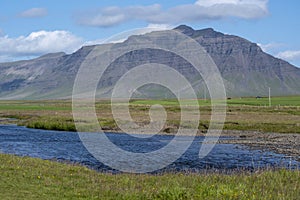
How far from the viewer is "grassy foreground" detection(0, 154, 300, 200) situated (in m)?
18.4

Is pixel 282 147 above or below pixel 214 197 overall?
below

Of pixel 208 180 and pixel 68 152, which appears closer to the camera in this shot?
pixel 208 180

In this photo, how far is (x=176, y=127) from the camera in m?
75.5

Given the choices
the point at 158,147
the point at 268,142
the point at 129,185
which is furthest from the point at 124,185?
the point at 268,142

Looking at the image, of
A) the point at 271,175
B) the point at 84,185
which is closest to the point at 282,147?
the point at 271,175

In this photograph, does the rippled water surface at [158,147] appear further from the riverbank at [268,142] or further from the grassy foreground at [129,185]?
the grassy foreground at [129,185]

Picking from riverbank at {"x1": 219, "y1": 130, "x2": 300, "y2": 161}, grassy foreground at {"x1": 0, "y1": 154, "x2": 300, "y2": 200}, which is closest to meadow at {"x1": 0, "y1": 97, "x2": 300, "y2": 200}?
grassy foreground at {"x1": 0, "y1": 154, "x2": 300, "y2": 200}

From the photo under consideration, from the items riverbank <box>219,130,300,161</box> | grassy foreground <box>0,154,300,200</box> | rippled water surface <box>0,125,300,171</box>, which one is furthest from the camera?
riverbank <box>219,130,300,161</box>

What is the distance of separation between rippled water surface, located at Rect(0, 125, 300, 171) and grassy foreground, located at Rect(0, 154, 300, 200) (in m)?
8.04

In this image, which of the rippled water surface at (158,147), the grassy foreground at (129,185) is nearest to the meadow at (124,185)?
the grassy foreground at (129,185)

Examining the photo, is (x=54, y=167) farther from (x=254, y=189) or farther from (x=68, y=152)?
(x=68, y=152)

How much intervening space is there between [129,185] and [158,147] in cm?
2916

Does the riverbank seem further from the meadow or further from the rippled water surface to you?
the meadow

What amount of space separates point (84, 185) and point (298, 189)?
942 centimetres
